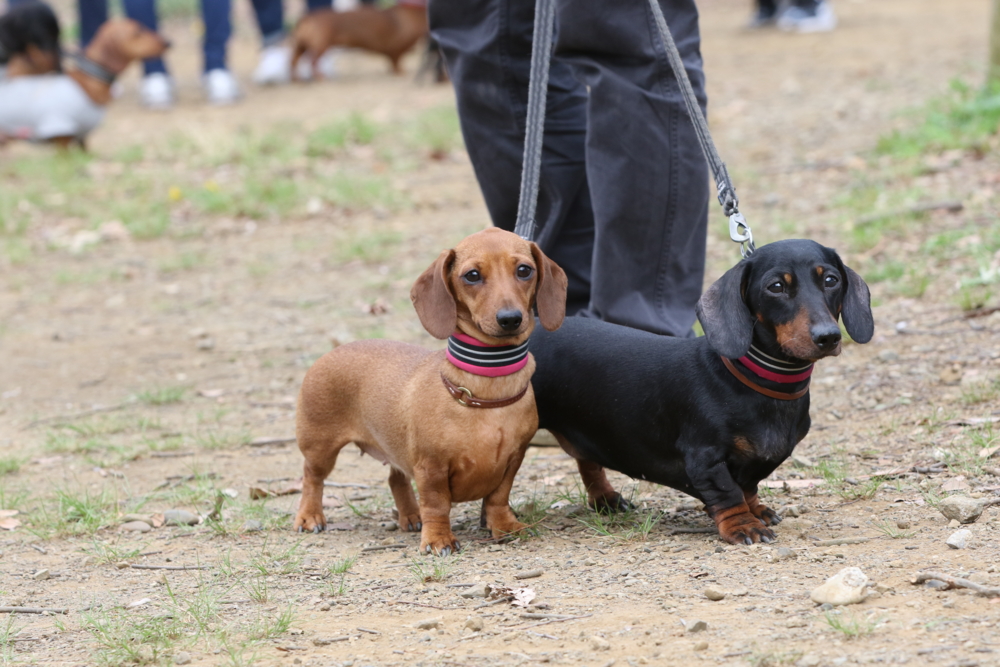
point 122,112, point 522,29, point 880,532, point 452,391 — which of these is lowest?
point 122,112

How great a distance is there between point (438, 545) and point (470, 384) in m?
0.40

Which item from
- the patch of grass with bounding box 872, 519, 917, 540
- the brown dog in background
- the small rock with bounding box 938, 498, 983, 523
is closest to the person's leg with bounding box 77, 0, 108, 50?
the brown dog in background

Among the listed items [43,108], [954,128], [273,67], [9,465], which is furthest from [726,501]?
[273,67]

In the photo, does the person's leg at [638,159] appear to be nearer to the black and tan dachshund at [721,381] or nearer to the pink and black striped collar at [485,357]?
the black and tan dachshund at [721,381]

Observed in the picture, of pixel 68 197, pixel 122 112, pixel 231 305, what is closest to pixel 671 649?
pixel 231 305

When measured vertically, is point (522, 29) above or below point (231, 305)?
above

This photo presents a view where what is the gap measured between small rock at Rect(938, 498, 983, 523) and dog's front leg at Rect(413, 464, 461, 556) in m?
1.11

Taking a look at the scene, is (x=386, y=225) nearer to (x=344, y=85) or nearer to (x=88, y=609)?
(x=88, y=609)

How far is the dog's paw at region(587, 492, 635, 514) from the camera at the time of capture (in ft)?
9.88

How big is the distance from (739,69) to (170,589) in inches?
341

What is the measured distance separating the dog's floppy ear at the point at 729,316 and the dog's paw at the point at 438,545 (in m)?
0.77

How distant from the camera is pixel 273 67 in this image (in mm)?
11844

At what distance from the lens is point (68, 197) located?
7863mm

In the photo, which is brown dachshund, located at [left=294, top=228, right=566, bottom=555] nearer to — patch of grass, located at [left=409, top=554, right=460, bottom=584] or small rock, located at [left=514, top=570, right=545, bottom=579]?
patch of grass, located at [left=409, top=554, right=460, bottom=584]
